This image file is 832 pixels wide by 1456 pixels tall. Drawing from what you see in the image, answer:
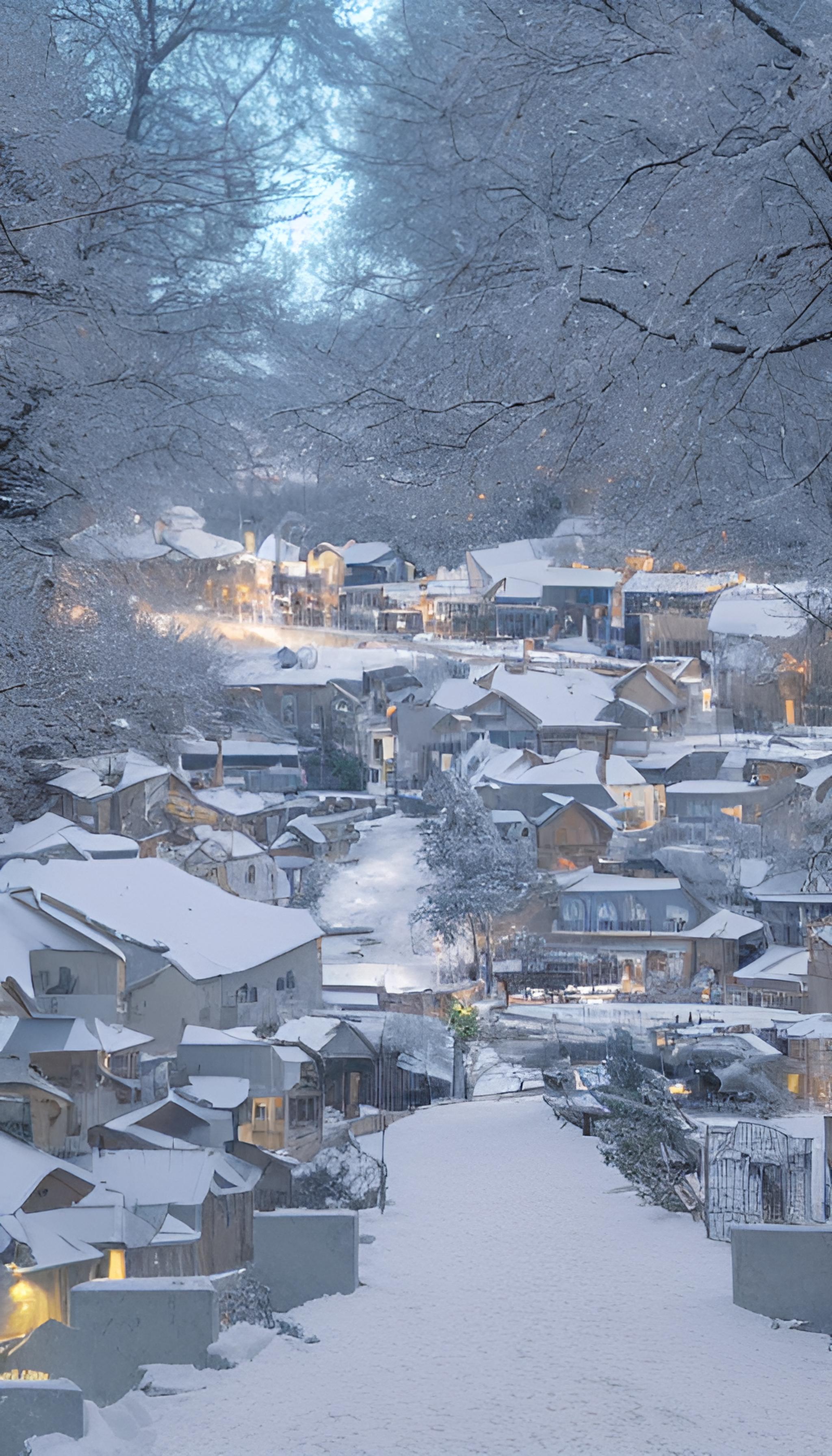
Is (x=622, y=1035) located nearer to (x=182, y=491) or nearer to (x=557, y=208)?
(x=182, y=491)

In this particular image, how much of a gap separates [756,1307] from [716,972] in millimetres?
9846

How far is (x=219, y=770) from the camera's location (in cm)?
1583

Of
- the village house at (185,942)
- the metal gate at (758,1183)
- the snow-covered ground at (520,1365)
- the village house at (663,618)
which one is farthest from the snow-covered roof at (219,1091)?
the village house at (663,618)

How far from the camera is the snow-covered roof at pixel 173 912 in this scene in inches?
394

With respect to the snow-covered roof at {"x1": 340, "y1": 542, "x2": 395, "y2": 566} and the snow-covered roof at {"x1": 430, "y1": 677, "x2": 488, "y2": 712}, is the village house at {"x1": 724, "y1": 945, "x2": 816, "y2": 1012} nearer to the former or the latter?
the snow-covered roof at {"x1": 430, "y1": 677, "x2": 488, "y2": 712}

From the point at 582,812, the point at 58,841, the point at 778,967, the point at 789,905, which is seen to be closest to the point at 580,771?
the point at 582,812

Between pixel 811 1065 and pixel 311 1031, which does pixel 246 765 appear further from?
pixel 811 1065

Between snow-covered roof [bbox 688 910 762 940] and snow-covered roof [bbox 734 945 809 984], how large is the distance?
35 centimetres

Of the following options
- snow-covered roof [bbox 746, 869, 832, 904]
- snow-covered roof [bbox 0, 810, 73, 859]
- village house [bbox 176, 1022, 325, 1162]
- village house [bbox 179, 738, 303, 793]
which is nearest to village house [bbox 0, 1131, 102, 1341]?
village house [bbox 176, 1022, 325, 1162]

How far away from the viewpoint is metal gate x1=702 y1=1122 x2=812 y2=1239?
18.3ft

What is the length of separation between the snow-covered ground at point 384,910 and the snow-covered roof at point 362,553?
4134mm

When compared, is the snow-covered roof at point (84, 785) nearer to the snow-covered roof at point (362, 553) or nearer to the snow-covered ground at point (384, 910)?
the snow-covered ground at point (384, 910)

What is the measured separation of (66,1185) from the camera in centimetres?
573

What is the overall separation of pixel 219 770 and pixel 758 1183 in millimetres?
10902
